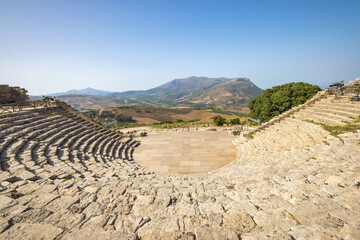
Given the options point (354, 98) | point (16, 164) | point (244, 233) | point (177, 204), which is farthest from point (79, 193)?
point (354, 98)

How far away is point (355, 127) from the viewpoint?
8070 millimetres

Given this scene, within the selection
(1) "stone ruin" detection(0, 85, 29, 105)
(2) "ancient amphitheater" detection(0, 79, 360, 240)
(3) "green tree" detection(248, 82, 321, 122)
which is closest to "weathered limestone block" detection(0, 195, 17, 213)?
(2) "ancient amphitheater" detection(0, 79, 360, 240)

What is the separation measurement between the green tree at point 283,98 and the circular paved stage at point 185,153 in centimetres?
972

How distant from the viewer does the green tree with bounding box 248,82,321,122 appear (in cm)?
2116

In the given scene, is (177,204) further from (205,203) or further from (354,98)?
(354,98)

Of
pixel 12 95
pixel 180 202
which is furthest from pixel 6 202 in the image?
pixel 12 95

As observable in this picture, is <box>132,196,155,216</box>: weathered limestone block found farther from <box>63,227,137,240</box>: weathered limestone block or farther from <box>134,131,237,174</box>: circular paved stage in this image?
<box>134,131,237,174</box>: circular paved stage

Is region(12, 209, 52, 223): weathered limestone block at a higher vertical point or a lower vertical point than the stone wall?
lower

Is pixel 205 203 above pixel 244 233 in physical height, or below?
below

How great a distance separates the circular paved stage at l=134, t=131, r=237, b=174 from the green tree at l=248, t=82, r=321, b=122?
972 centimetres

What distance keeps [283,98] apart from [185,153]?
18.0 m

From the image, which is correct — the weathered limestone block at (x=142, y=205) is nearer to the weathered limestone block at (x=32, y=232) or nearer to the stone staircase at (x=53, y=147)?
the weathered limestone block at (x=32, y=232)

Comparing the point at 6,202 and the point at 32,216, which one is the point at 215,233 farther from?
the point at 6,202

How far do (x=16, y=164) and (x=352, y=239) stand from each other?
34.9 feet
